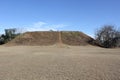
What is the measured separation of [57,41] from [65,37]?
18.8ft

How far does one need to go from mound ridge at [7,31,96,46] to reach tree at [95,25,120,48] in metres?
4.64

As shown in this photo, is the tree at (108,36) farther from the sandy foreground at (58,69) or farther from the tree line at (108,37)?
the sandy foreground at (58,69)

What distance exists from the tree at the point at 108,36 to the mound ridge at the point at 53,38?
4.64 meters

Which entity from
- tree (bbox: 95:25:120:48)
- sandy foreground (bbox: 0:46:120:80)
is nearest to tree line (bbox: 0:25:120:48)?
tree (bbox: 95:25:120:48)

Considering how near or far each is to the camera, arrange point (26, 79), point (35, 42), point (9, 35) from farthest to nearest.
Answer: point (9, 35) < point (35, 42) < point (26, 79)

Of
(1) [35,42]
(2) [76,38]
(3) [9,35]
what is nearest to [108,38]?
(2) [76,38]

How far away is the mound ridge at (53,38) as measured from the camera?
66.1m

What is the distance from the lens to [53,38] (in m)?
69.4

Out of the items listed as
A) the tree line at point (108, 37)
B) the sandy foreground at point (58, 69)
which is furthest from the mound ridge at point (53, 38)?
the sandy foreground at point (58, 69)

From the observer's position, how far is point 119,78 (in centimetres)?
959

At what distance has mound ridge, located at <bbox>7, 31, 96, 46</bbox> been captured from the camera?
217ft

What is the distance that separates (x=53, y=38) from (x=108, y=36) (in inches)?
737

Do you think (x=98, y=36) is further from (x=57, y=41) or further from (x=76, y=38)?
(x=57, y=41)

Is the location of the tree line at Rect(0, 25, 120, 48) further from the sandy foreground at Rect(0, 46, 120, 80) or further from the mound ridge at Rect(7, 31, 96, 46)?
the sandy foreground at Rect(0, 46, 120, 80)
